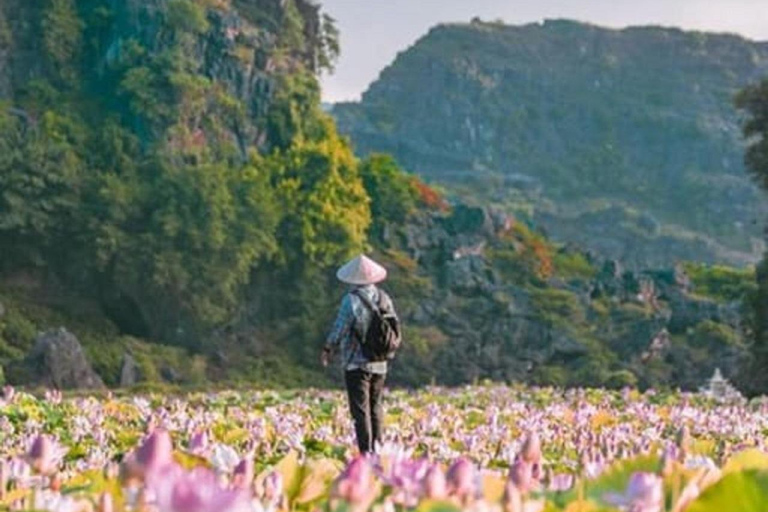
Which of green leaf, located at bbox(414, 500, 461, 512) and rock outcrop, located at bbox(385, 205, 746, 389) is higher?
green leaf, located at bbox(414, 500, 461, 512)

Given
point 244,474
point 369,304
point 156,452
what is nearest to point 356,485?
point 156,452

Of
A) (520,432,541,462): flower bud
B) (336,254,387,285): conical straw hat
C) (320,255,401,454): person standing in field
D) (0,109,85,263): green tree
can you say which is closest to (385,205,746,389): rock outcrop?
(0,109,85,263): green tree

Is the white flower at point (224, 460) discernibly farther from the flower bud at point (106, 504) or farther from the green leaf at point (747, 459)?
the green leaf at point (747, 459)

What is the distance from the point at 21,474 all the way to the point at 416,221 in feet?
165

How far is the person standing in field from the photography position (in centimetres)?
979

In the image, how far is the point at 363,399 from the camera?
9836 mm

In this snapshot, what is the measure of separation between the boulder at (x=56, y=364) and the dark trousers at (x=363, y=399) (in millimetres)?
23530

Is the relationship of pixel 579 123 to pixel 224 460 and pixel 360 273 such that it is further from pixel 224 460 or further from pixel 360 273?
pixel 224 460

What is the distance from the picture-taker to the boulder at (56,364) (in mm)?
32844

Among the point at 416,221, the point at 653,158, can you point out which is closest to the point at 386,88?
the point at 653,158

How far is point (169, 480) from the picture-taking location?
7.00 feet

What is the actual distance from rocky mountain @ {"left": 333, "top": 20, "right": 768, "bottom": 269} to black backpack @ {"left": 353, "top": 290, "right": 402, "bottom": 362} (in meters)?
119

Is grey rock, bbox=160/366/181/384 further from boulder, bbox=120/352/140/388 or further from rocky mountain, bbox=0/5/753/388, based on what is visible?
boulder, bbox=120/352/140/388

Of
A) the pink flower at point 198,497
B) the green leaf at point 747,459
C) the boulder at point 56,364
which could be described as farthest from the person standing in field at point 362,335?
the boulder at point 56,364
